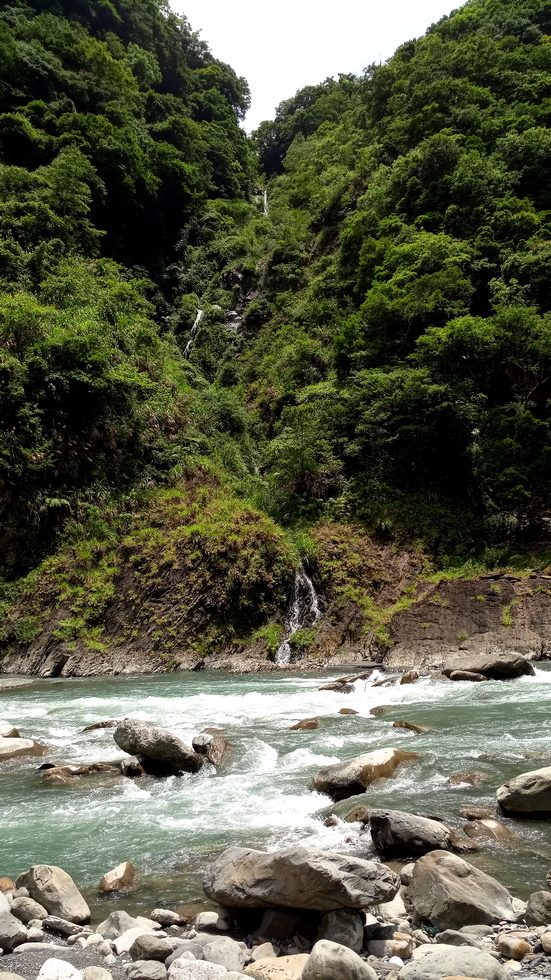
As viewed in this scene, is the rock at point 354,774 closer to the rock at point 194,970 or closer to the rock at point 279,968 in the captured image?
the rock at point 279,968

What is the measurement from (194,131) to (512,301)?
37983 mm

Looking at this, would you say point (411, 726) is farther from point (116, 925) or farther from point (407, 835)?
point (116, 925)

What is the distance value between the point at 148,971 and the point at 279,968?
0.79 meters

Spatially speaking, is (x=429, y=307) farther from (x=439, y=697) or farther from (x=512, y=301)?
(x=439, y=697)

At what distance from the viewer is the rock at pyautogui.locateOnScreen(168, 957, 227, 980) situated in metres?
3.49

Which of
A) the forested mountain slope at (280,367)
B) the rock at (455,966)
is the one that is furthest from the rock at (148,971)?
the forested mountain slope at (280,367)

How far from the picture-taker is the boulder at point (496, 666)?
43.8 feet

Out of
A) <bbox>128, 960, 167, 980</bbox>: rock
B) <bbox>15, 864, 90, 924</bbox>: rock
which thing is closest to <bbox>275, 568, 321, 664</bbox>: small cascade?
<bbox>15, 864, 90, 924</bbox>: rock

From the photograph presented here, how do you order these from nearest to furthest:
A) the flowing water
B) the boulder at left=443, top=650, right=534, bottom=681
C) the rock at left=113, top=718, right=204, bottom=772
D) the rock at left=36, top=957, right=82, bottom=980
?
the rock at left=36, top=957, right=82, bottom=980 → the flowing water → the rock at left=113, top=718, right=204, bottom=772 → the boulder at left=443, top=650, right=534, bottom=681

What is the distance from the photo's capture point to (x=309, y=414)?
83.7 ft

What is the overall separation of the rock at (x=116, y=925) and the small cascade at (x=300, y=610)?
14.3 meters

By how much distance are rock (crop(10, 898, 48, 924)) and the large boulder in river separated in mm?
1208

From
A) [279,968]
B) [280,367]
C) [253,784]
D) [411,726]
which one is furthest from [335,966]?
[280,367]

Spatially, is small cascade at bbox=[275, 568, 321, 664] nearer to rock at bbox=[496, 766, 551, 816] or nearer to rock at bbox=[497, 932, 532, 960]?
rock at bbox=[496, 766, 551, 816]
